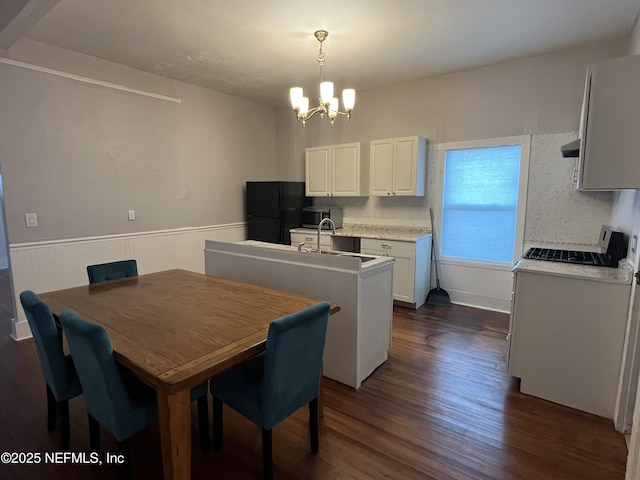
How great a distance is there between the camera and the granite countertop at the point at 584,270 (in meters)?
2.09

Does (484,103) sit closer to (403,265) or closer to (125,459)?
(403,265)

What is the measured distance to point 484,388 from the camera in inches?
96.6

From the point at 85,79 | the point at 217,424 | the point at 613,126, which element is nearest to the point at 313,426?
the point at 217,424

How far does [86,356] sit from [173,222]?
324 cm

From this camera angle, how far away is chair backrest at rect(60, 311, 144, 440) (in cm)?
134

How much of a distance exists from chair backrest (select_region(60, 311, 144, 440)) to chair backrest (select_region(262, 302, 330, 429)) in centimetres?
59

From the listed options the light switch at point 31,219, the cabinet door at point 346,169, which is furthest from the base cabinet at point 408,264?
the light switch at point 31,219

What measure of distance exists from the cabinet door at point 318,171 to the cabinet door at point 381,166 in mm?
695

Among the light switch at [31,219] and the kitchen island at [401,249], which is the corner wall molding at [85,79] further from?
the kitchen island at [401,249]

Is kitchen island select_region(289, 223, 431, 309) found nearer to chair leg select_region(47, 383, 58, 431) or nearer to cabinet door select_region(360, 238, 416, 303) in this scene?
cabinet door select_region(360, 238, 416, 303)

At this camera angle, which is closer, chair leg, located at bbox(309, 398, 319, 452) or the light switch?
chair leg, located at bbox(309, 398, 319, 452)

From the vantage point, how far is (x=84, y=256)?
3.63 meters

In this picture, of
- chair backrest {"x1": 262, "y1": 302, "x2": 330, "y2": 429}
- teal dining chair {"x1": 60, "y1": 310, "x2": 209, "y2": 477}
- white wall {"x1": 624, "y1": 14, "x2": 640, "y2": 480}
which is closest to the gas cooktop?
white wall {"x1": 624, "y1": 14, "x2": 640, "y2": 480}

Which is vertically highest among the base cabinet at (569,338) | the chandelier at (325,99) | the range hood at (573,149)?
the chandelier at (325,99)
